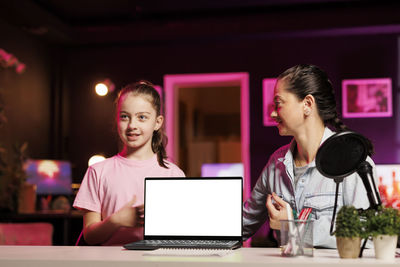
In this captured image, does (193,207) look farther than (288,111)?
No

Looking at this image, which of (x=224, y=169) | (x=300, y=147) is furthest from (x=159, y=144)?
(x=224, y=169)

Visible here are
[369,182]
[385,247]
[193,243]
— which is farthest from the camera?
[193,243]

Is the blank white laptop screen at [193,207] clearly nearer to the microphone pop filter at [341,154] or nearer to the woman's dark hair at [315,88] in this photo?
the microphone pop filter at [341,154]

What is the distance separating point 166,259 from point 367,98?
5.13 metres

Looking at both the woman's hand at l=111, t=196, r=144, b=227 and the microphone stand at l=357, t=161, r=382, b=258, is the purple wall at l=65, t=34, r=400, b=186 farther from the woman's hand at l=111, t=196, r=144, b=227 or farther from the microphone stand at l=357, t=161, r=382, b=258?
the microphone stand at l=357, t=161, r=382, b=258

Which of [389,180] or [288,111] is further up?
[288,111]

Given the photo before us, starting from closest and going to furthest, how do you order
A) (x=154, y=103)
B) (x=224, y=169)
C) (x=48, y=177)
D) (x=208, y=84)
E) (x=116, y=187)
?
1. (x=116, y=187)
2. (x=154, y=103)
3. (x=48, y=177)
4. (x=224, y=169)
5. (x=208, y=84)

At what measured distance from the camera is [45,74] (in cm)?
649

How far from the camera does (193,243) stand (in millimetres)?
1642

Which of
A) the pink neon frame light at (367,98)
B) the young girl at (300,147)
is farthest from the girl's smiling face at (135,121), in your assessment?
the pink neon frame light at (367,98)

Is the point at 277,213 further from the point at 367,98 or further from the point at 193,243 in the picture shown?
the point at 367,98

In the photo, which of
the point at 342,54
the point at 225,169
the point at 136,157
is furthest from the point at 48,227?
the point at 342,54

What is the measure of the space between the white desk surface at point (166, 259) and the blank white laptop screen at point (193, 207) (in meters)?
0.16

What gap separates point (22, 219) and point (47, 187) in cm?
38
